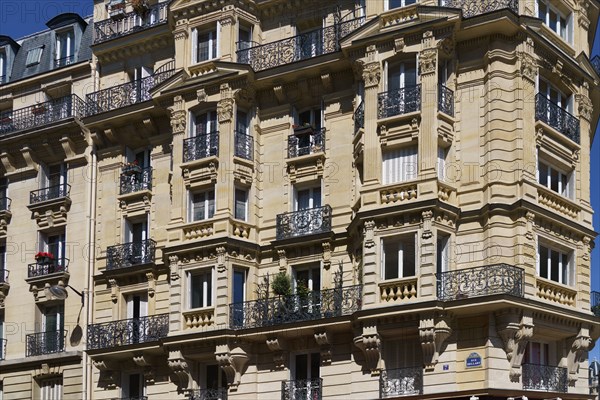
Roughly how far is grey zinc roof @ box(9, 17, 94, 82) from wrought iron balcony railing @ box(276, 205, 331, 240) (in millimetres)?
10531

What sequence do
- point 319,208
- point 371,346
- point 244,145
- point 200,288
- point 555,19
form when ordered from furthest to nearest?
1. point 244,145
2. point 200,288
3. point 555,19
4. point 319,208
5. point 371,346

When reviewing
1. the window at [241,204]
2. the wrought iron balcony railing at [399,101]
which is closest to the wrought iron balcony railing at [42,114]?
the window at [241,204]

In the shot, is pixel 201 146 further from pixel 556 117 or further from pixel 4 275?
pixel 556 117

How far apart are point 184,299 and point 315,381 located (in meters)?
4.68

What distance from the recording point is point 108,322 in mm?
36531

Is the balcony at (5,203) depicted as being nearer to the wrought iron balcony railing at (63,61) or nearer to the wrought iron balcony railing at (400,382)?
the wrought iron balcony railing at (63,61)

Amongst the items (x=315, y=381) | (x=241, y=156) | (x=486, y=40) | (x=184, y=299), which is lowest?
(x=315, y=381)

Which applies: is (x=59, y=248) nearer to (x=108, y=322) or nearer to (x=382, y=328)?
(x=108, y=322)

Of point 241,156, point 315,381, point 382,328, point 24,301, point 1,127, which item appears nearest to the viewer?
point 382,328

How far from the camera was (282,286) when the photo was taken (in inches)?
1292

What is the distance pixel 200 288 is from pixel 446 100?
8.95 metres

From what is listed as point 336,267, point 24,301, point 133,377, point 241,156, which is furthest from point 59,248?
point 336,267

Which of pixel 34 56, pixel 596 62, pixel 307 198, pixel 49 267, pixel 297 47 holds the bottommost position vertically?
pixel 49 267

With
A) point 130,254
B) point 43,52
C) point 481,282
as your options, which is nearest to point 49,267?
point 130,254
